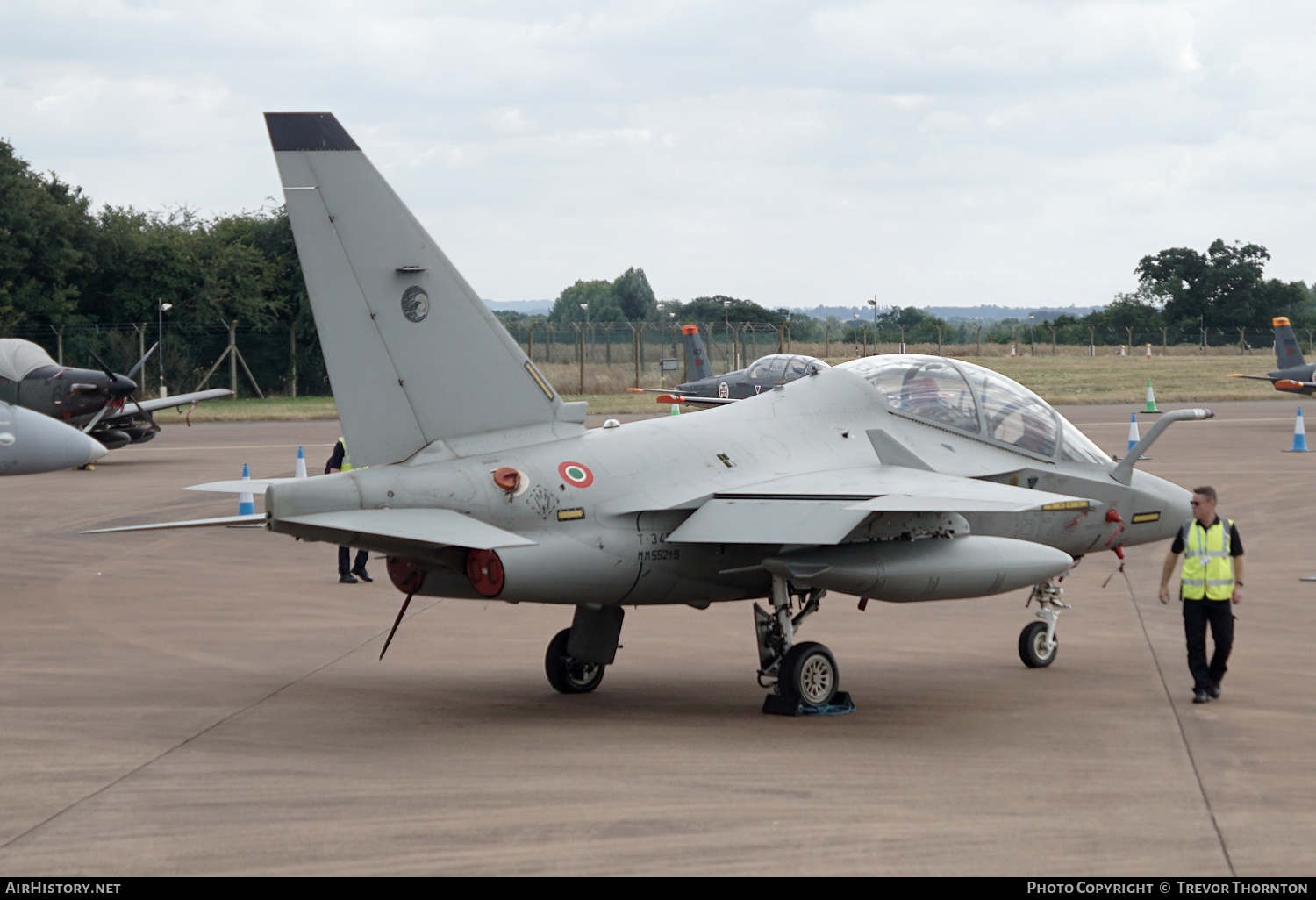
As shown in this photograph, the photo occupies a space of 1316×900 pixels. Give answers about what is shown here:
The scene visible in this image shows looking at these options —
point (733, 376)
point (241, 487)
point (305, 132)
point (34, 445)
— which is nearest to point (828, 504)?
point (241, 487)

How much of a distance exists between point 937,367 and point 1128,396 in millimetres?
43847

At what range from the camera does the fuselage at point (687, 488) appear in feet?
27.6

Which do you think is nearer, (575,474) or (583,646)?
(575,474)

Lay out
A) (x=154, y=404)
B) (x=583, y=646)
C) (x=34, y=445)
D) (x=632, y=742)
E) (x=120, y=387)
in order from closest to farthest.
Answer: (x=632, y=742) < (x=583, y=646) < (x=34, y=445) < (x=120, y=387) < (x=154, y=404)

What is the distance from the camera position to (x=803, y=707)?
9.14m

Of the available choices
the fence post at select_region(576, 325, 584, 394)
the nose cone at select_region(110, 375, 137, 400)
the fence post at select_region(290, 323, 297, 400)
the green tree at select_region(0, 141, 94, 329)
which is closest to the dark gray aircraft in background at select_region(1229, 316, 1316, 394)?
the fence post at select_region(576, 325, 584, 394)

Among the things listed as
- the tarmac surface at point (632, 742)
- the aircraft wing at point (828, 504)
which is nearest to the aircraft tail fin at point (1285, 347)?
the tarmac surface at point (632, 742)

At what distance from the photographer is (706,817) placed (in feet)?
22.1

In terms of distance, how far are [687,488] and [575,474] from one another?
2.84ft

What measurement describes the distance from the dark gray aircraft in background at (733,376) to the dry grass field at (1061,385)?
20.3 ft

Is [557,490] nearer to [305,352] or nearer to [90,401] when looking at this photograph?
[90,401]

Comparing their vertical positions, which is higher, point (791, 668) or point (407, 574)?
point (407, 574)

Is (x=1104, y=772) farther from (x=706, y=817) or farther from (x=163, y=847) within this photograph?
(x=163, y=847)

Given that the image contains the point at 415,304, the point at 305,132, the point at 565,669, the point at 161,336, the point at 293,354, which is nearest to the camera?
the point at 305,132
